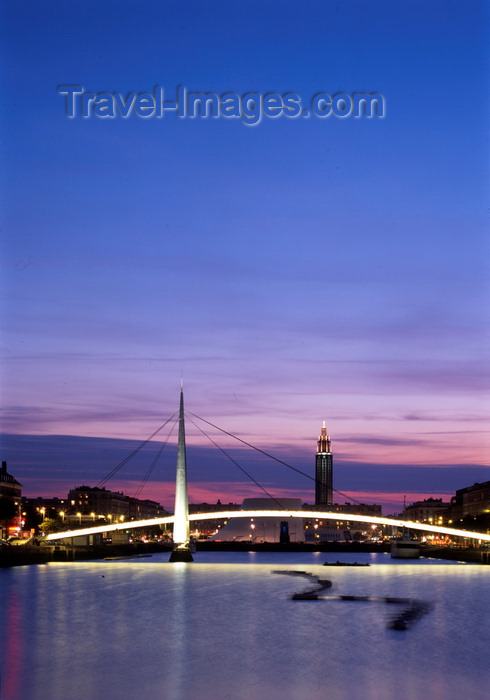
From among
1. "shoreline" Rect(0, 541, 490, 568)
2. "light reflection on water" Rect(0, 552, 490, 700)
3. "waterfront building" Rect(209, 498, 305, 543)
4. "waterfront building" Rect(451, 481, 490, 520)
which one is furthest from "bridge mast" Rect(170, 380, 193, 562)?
"waterfront building" Rect(209, 498, 305, 543)

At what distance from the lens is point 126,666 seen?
2291 cm

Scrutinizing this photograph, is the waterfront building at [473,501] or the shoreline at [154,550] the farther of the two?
the waterfront building at [473,501]

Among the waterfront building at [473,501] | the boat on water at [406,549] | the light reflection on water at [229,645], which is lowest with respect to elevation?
the boat on water at [406,549]

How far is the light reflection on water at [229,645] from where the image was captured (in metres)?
20.3

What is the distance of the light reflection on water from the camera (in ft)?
66.6

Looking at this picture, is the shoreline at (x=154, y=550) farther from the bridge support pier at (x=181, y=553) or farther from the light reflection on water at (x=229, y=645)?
the light reflection on water at (x=229, y=645)

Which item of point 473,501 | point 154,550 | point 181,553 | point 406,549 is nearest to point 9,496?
point 181,553

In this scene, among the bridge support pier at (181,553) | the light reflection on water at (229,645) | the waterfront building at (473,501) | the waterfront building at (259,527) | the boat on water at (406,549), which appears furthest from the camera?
the waterfront building at (259,527)

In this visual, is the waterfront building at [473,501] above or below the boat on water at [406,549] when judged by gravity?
above

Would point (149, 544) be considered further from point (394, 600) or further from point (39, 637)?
point (39, 637)

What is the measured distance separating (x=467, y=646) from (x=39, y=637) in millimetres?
12615

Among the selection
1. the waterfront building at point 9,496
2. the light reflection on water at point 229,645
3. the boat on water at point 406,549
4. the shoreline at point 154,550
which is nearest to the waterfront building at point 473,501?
the shoreline at point 154,550

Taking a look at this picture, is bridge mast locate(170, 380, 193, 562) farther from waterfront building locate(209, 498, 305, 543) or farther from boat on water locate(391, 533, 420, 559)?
A: waterfront building locate(209, 498, 305, 543)

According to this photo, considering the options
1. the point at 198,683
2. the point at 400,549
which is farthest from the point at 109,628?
the point at 400,549
